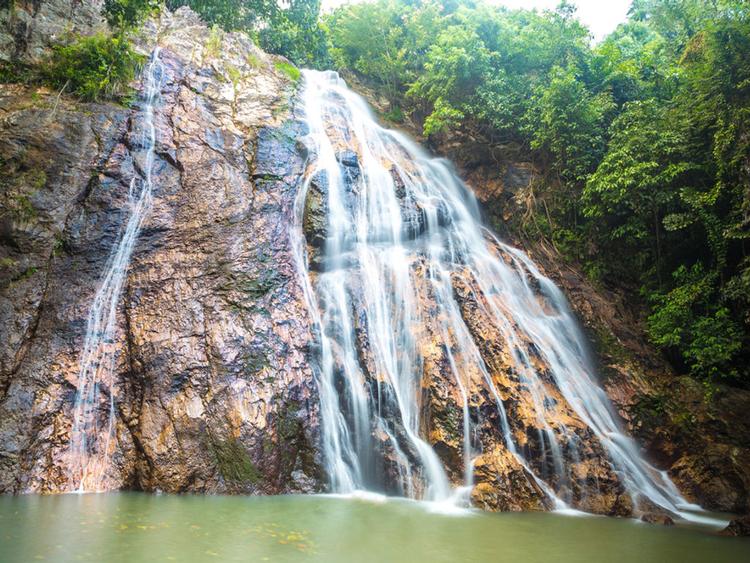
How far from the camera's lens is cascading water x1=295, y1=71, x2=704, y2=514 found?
289 inches

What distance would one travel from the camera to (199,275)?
8.40 metres

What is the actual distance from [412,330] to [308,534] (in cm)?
467

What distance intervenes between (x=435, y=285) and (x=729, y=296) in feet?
19.2

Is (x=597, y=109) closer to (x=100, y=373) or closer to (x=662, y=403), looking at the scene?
(x=662, y=403)

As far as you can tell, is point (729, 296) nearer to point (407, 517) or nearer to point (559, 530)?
point (559, 530)

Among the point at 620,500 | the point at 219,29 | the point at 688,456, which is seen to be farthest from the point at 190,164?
the point at 688,456

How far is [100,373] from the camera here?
7059 mm

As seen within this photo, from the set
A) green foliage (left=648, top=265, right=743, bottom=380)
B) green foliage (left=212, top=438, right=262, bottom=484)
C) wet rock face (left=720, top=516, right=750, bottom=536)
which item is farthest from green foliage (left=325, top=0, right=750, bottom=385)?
green foliage (left=212, top=438, right=262, bottom=484)

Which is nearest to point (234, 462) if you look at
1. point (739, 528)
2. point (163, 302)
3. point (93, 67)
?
point (163, 302)

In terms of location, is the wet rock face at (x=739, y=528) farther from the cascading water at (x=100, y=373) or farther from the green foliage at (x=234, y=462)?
the cascading water at (x=100, y=373)

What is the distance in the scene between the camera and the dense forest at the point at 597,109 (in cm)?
998

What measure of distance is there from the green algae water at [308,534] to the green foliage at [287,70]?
493 inches

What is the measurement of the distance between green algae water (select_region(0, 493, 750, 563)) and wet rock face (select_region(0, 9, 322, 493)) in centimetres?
67

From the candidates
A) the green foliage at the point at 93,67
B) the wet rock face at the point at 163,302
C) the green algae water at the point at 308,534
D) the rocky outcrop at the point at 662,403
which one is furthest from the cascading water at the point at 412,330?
the green foliage at the point at 93,67
